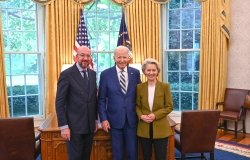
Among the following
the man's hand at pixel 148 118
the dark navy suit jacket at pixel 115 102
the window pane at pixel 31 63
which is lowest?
the man's hand at pixel 148 118

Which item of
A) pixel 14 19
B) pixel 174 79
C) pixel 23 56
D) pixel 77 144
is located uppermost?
pixel 14 19

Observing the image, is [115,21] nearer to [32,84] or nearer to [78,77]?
[32,84]

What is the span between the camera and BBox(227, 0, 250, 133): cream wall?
495cm

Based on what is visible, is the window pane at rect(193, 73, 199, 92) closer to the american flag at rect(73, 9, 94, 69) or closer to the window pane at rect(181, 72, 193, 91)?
the window pane at rect(181, 72, 193, 91)

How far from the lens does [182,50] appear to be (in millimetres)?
5430

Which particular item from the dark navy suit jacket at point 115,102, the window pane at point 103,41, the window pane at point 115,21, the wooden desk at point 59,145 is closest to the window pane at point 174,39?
the window pane at point 115,21

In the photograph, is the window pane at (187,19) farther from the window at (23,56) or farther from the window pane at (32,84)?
the window pane at (32,84)

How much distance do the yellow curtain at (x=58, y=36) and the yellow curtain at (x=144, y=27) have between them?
98 centimetres

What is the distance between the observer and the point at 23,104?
16.8ft

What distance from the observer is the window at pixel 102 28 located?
537cm

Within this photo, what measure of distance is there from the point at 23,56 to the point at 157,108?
10.7 feet

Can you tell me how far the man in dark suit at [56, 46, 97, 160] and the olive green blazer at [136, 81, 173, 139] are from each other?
43 cm

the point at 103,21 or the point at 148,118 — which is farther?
the point at 103,21

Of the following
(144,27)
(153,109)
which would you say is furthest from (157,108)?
(144,27)
